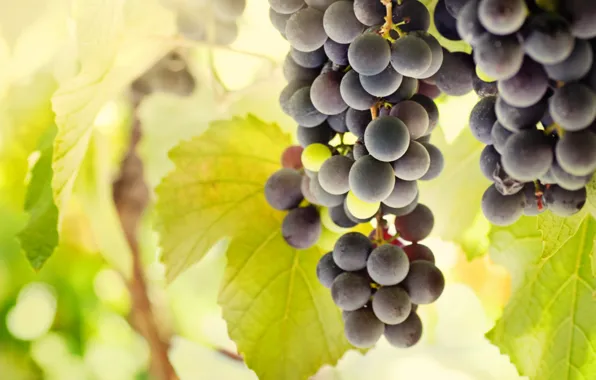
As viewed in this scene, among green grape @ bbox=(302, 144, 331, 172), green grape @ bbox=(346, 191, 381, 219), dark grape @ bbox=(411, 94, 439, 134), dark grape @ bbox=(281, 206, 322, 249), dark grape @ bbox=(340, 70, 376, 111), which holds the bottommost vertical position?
dark grape @ bbox=(281, 206, 322, 249)

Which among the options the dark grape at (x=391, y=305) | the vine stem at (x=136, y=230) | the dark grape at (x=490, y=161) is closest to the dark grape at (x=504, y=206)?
the dark grape at (x=490, y=161)

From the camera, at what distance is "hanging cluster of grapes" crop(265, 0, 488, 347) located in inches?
14.4

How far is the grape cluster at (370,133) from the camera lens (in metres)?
0.37

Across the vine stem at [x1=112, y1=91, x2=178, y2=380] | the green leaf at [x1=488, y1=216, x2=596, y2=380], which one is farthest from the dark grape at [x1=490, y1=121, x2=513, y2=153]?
the vine stem at [x1=112, y1=91, x2=178, y2=380]

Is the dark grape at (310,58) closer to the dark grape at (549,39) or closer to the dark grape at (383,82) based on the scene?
the dark grape at (383,82)

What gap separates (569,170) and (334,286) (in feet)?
0.72

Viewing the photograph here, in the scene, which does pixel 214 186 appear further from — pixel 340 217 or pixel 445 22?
pixel 445 22

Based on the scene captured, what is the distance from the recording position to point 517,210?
0.37m

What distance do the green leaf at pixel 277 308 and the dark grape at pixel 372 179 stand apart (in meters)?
0.22

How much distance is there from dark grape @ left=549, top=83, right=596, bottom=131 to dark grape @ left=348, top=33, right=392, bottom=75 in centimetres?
10

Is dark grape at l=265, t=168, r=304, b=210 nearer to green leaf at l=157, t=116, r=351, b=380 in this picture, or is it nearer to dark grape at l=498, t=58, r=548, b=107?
green leaf at l=157, t=116, r=351, b=380

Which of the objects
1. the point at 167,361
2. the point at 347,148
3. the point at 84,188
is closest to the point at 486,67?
the point at 347,148

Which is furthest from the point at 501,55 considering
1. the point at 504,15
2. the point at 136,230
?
the point at 136,230

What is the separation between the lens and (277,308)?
58 cm
